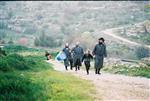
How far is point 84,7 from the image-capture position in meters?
130

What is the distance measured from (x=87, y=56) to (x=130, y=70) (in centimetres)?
370

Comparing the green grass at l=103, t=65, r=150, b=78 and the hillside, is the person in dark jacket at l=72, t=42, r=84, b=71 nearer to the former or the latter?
the green grass at l=103, t=65, r=150, b=78

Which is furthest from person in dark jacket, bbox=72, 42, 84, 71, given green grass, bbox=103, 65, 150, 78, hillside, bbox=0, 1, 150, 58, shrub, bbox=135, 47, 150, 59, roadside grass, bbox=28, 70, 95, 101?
hillside, bbox=0, 1, 150, 58

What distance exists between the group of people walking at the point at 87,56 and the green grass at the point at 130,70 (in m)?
2.04

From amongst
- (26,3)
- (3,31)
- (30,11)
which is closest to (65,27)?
(3,31)

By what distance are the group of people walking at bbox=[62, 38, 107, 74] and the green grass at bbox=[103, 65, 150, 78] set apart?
2.04 meters

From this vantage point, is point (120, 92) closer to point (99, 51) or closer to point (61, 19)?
point (99, 51)

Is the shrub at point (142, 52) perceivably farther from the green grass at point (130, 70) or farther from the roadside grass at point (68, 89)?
the roadside grass at point (68, 89)

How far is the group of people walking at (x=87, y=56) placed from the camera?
906 inches

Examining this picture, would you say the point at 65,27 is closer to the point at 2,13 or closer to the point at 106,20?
the point at 106,20

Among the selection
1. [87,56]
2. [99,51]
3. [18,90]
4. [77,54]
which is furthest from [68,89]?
[77,54]

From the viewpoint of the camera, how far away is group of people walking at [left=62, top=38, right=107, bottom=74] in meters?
23.0

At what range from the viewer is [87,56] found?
23859 millimetres

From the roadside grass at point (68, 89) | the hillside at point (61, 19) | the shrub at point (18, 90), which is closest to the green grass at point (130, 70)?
the roadside grass at point (68, 89)
